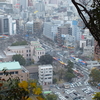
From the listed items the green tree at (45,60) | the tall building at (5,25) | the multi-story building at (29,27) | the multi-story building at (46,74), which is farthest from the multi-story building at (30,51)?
the multi-story building at (29,27)

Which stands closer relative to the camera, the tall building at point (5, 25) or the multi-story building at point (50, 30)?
the multi-story building at point (50, 30)

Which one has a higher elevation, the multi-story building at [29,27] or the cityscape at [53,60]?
the multi-story building at [29,27]

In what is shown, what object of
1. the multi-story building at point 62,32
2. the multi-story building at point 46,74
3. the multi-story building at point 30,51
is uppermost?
the multi-story building at point 62,32

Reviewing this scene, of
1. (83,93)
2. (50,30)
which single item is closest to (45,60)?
(83,93)

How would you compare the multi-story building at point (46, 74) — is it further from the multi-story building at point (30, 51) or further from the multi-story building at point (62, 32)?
the multi-story building at point (62, 32)

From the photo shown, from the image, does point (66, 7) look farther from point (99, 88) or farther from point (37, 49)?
point (99, 88)

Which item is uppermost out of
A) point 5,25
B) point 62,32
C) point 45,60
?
point 5,25

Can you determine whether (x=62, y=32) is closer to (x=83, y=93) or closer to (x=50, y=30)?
(x=50, y=30)

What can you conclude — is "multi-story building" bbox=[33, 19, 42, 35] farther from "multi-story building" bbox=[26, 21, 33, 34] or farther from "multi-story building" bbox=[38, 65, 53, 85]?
"multi-story building" bbox=[38, 65, 53, 85]

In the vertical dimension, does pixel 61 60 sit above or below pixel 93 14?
below

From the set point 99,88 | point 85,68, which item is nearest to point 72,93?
point 99,88

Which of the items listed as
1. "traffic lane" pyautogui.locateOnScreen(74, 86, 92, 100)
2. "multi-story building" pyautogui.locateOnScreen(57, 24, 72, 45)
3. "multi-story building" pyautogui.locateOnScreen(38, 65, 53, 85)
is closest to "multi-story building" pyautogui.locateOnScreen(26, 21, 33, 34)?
"multi-story building" pyautogui.locateOnScreen(57, 24, 72, 45)
